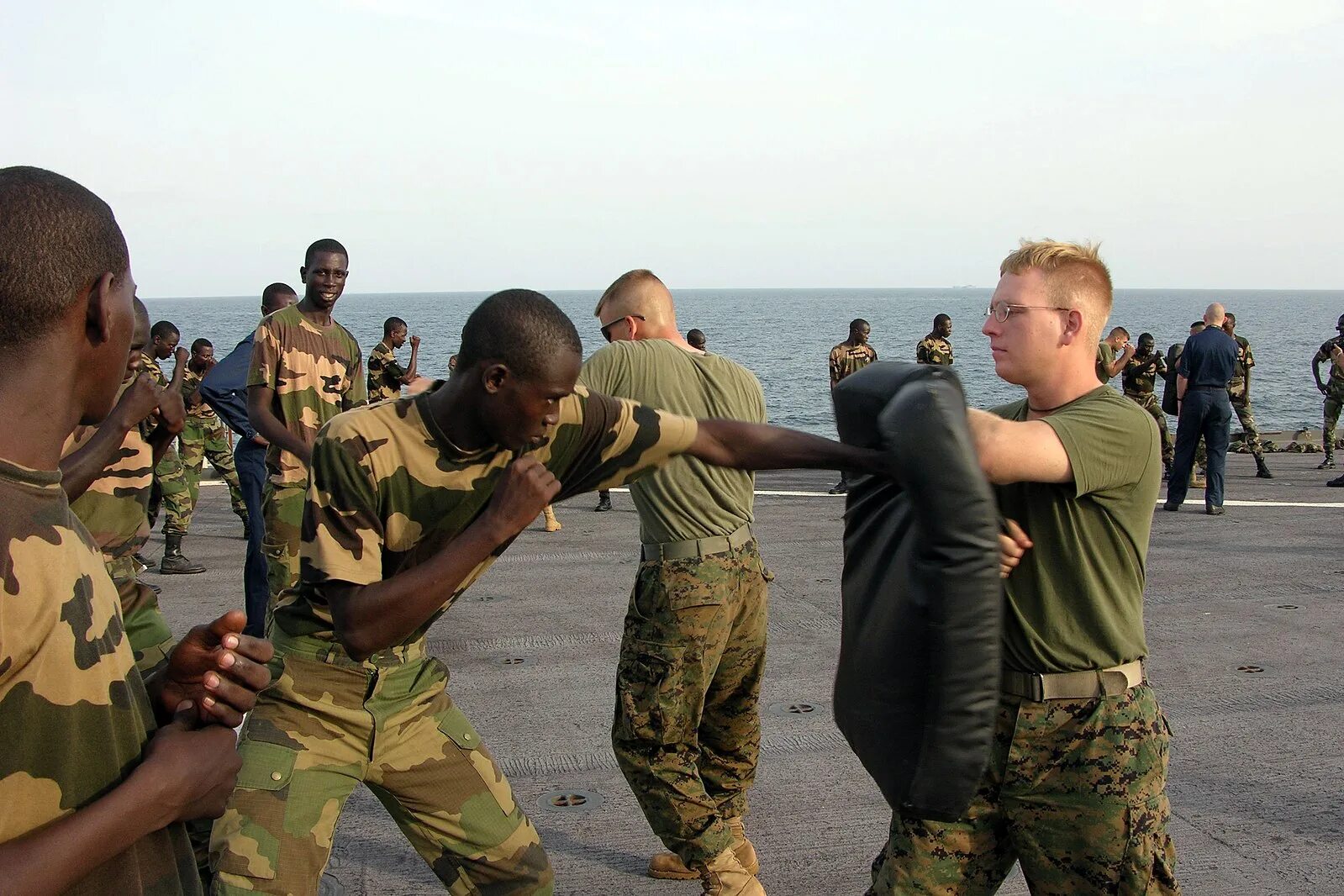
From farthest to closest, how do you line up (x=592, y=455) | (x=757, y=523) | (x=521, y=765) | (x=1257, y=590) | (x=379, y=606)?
1. (x=757, y=523)
2. (x=1257, y=590)
3. (x=521, y=765)
4. (x=592, y=455)
5. (x=379, y=606)

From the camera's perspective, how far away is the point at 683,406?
15.7 feet

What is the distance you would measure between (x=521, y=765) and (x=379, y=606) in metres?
2.94

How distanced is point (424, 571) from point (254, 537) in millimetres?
5223

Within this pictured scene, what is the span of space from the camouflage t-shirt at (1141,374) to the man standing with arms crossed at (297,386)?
11796mm

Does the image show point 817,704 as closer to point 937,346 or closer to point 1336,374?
point 937,346

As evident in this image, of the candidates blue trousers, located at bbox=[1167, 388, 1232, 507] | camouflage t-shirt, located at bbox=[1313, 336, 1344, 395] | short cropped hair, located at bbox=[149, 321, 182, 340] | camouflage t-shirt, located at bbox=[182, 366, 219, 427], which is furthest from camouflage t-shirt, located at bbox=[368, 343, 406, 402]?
camouflage t-shirt, located at bbox=[1313, 336, 1344, 395]

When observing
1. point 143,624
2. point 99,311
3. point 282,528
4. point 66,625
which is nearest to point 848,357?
point 282,528

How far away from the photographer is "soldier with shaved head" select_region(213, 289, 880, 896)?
10.0 ft

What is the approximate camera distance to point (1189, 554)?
423 inches

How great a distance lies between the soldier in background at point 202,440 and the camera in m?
11.9

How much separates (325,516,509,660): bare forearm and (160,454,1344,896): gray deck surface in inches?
72.9

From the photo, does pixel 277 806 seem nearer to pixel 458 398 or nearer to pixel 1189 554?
pixel 458 398

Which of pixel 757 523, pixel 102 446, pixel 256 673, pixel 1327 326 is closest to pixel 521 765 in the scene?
pixel 102 446

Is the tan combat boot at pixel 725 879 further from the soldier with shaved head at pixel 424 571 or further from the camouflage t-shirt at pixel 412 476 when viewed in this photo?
the camouflage t-shirt at pixel 412 476
